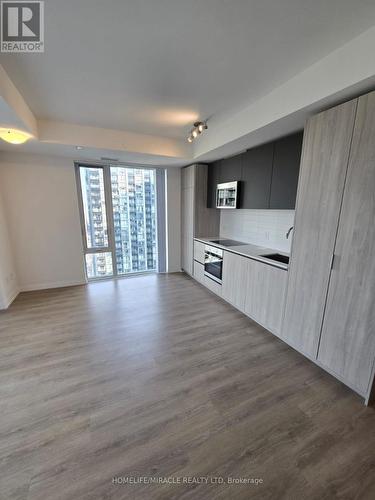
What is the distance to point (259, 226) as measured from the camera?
131 inches

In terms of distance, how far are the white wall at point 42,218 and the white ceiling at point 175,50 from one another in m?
1.47

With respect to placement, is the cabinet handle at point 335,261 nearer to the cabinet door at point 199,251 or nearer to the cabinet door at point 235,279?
the cabinet door at point 235,279

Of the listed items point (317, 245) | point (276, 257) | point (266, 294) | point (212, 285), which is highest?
point (317, 245)

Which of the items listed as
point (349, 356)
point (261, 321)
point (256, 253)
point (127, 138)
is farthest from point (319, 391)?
point (127, 138)

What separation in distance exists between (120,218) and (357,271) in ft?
13.2

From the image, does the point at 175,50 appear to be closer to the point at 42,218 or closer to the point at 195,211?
the point at 195,211

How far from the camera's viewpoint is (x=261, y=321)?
2.64m

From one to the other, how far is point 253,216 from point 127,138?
2396 millimetres

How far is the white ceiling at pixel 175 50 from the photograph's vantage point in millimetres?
1213

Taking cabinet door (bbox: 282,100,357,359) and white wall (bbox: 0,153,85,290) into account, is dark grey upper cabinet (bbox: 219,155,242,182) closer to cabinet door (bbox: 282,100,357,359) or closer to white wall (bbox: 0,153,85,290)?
cabinet door (bbox: 282,100,357,359)

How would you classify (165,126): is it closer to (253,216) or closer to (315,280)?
(253,216)

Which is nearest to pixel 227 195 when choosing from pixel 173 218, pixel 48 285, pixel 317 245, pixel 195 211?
pixel 195 211

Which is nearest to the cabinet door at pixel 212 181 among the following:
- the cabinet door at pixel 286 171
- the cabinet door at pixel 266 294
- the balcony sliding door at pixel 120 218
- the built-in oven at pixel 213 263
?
the built-in oven at pixel 213 263

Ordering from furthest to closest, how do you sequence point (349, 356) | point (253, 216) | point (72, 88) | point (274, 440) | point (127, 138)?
point (253, 216)
point (127, 138)
point (72, 88)
point (349, 356)
point (274, 440)
